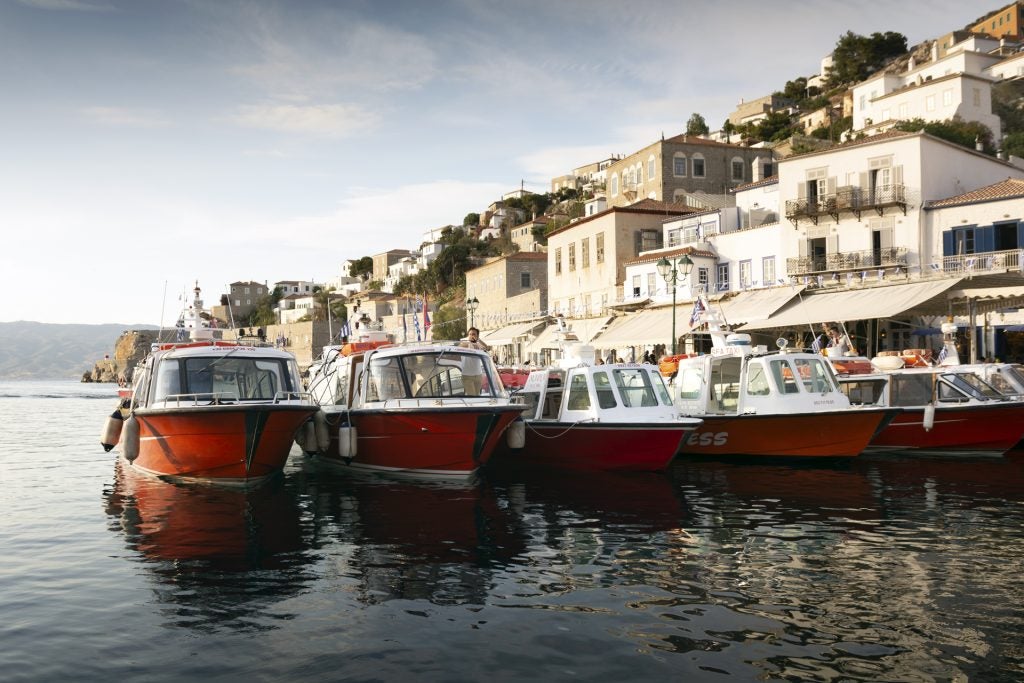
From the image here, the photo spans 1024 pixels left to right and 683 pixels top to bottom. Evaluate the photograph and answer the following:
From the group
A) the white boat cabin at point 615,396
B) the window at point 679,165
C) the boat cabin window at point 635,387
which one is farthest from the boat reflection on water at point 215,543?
the window at point 679,165

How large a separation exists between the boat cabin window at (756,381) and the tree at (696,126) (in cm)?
9621

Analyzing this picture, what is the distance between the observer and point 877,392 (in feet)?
73.6

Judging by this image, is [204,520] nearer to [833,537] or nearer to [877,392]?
[833,537]

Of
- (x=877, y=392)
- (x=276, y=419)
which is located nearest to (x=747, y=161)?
(x=877, y=392)

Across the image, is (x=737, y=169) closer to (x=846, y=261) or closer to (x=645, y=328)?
(x=846, y=261)

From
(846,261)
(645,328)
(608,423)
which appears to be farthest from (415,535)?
(846,261)

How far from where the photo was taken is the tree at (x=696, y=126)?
367 feet

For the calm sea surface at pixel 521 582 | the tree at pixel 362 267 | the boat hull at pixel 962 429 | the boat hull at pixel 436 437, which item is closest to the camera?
the calm sea surface at pixel 521 582

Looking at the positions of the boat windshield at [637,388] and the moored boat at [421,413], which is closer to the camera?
the moored boat at [421,413]

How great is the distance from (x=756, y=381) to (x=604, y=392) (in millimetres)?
4050

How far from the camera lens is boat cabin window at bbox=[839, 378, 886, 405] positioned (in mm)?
22375

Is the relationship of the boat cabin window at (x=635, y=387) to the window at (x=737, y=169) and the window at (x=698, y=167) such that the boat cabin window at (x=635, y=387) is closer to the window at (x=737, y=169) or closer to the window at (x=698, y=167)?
the window at (x=698, y=167)

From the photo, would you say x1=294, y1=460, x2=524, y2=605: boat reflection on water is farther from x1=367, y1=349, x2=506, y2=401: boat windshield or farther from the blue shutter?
the blue shutter

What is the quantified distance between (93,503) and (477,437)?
7546 mm
